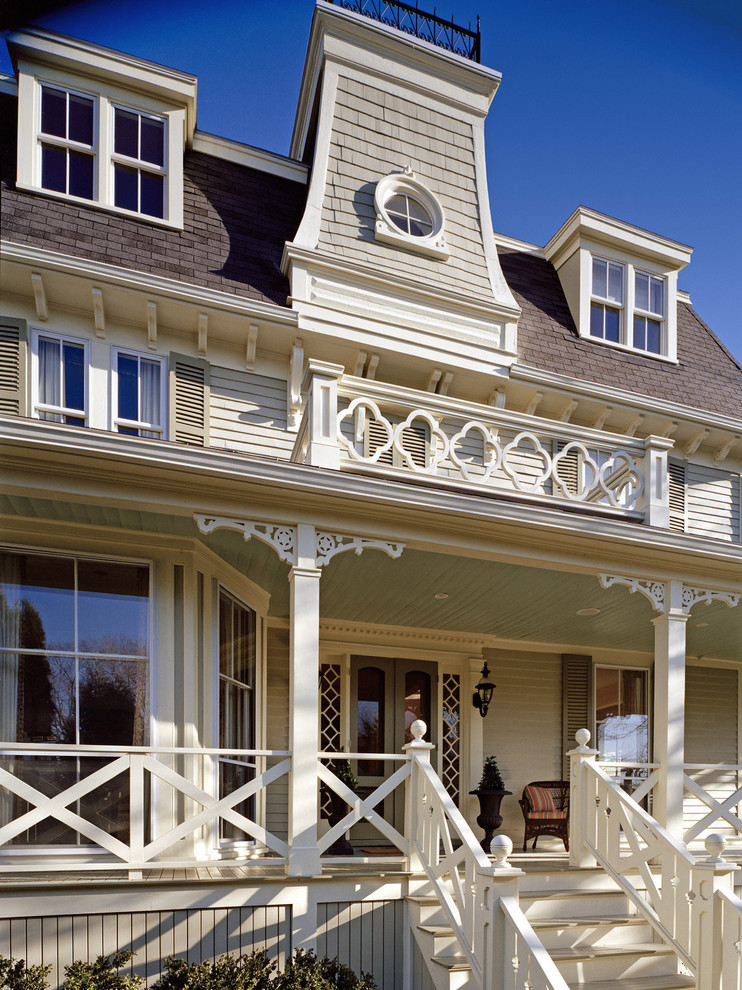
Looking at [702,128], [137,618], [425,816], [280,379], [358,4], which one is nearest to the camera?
[702,128]

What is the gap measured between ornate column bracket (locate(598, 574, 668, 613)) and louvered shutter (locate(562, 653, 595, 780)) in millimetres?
3280

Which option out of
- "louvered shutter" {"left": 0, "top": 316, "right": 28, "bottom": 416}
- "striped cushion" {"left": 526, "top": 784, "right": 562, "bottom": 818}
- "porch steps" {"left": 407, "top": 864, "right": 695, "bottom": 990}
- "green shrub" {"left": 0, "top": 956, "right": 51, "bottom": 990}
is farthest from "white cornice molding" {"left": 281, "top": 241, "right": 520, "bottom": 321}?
"green shrub" {"left": 0, "top": 956, "right": 51, "bottom": 990}

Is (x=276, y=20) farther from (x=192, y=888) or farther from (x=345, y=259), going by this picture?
(x=345, y=259)

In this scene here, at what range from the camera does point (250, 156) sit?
31.9 feet

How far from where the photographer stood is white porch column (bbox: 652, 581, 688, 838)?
22.2 feet

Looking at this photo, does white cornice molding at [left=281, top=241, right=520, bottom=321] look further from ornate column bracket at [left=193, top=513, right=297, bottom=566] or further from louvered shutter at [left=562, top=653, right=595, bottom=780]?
louvered shutter at [left=562, top=653, right=595, bottom=780]

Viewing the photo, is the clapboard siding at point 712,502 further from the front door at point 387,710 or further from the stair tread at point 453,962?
the stair tread at point 453,962

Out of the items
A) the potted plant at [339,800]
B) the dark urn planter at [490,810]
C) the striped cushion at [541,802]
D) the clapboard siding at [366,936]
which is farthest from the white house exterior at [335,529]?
the dark urn planter at [490,810]

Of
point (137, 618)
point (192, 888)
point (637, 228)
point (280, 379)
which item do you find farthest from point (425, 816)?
point (637, 228)

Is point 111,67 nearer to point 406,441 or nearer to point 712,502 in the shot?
point 406,441

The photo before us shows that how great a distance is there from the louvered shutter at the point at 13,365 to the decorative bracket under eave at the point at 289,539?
282cm

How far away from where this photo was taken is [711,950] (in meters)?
5.09

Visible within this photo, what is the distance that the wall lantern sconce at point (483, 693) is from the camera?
9430 mm

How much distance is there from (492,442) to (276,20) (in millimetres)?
6262
